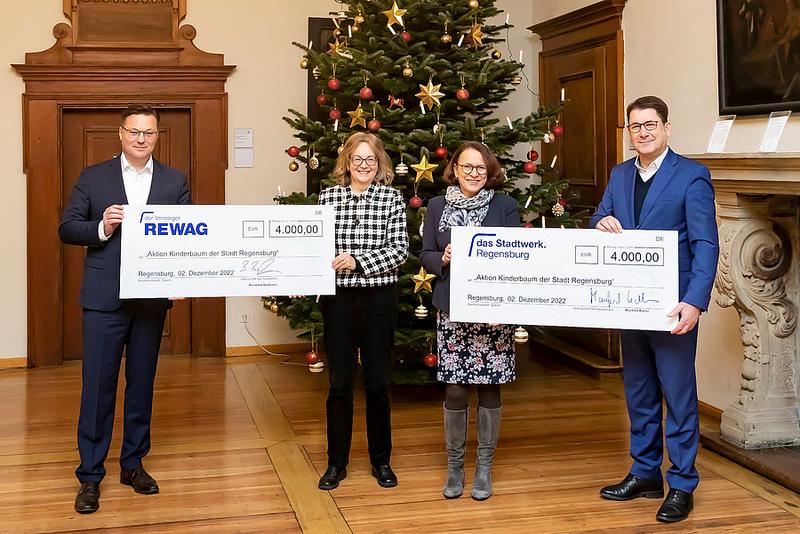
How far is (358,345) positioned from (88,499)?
4.07 feet

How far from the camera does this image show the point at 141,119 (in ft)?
11.1

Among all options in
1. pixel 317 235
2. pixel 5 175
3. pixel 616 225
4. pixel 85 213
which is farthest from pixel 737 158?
pixel 5 175

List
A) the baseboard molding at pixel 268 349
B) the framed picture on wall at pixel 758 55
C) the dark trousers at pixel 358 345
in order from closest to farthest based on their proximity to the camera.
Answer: the dark trousers at pixel 358 345 < the framed picture on wall at pixel 758 55 < the baseboard molding at pixel 268 349

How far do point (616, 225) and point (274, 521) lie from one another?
175 cm

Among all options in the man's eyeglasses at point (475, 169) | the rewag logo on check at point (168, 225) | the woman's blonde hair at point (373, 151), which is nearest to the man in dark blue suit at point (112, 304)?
the rewag logo on check at point (168, 225)

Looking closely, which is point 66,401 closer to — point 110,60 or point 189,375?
point 189,375

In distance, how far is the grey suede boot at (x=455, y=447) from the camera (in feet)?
11.5

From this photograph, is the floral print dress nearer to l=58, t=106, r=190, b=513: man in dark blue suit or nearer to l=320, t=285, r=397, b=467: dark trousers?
l=320, t=285, r=397, b=467: dark trousers

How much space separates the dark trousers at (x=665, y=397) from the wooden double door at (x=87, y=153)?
402cm

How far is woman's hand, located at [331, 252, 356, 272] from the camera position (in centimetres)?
340

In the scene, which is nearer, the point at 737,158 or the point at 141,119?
the point at 141,119

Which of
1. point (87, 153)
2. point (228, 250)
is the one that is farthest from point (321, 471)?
point (87, 153)

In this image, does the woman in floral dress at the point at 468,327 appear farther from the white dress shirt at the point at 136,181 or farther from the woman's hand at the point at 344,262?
the white dress shirt at the point at 136,181

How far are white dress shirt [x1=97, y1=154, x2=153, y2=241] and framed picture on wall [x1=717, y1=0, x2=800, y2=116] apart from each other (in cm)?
290
